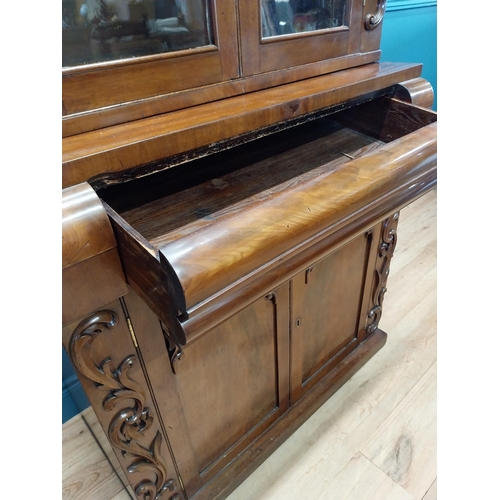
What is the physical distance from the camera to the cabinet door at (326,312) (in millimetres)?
911

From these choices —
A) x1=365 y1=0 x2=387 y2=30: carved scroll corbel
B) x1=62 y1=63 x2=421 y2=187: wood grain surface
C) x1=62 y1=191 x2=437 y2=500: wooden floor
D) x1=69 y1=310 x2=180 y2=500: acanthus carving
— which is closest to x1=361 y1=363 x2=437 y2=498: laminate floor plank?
x1=62 y1=191 x2=437 y2=500: wooden floor

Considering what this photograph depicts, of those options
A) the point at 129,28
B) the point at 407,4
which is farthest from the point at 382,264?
the point at 407,4

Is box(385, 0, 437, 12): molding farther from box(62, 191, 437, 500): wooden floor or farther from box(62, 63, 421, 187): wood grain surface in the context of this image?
box(62, 191, 437, 500): wooden floor

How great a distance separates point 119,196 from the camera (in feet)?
2.09

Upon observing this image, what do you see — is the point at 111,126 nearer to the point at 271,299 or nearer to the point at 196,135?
the point at 196,135

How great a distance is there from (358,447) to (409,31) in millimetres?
1634

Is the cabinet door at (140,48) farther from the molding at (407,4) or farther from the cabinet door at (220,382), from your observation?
the molding at (407,4)

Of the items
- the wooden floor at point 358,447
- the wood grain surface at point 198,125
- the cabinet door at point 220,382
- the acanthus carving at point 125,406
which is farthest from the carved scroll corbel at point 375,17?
the wooden floor at point 358,447

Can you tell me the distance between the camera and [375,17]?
0.81 m

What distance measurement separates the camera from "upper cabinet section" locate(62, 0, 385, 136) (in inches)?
19.9

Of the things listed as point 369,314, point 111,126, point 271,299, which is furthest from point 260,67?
point 369,314

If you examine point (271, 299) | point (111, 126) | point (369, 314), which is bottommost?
point (369, 314)

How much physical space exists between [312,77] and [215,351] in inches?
22.5

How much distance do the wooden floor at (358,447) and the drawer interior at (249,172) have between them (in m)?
0.69
